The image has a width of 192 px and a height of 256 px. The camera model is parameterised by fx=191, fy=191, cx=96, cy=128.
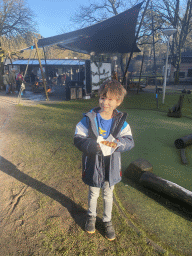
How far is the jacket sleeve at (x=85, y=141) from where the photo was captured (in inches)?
68.2

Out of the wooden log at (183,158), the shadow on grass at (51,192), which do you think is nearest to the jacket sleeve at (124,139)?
the shadow on grass at (51,192)

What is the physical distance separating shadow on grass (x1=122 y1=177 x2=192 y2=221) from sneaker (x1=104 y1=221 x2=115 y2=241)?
904 mm

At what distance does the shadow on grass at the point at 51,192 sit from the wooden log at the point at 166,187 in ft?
3.03

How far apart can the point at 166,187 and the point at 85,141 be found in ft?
4.84

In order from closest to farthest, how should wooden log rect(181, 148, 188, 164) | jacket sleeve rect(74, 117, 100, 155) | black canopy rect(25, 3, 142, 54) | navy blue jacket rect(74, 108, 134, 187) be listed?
1. jacket sleeve rect(74, 117, 100, 155)
2. navy blue jacket rect(74, 108, 134, 187)
3. wooden log rect(181, 148, 188, 164)
4. black canopy rect(25, 3, 142, 54)

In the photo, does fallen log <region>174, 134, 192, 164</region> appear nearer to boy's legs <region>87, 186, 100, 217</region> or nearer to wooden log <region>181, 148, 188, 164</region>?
wooden log <region>181, 148, 188, 164</region>

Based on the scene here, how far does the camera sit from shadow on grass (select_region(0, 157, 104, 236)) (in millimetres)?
2272

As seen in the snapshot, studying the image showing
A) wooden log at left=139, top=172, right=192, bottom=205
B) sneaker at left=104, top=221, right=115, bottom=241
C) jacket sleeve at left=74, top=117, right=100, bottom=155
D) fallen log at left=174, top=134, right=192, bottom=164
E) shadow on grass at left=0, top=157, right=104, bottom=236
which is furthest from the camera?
fallen log at left=174, top=134, right=192, bottom=164

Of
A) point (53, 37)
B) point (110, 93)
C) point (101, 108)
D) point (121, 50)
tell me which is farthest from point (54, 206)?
point (121, 50)

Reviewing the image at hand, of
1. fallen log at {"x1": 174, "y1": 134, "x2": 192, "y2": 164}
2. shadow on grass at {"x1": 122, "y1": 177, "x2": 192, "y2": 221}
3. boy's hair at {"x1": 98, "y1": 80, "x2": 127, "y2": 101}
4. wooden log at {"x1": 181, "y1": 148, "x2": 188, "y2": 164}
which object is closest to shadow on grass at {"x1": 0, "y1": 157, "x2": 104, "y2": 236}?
shadow on grass at {"x1": 122, "y1": 177, "x2": 192, "y2": 221}

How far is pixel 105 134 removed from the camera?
1.93 meters

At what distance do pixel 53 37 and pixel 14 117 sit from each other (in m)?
5.15

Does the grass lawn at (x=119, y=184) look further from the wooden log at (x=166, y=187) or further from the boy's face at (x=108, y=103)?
the boy's face at (x=108, y=103)

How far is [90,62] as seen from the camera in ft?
41.2
